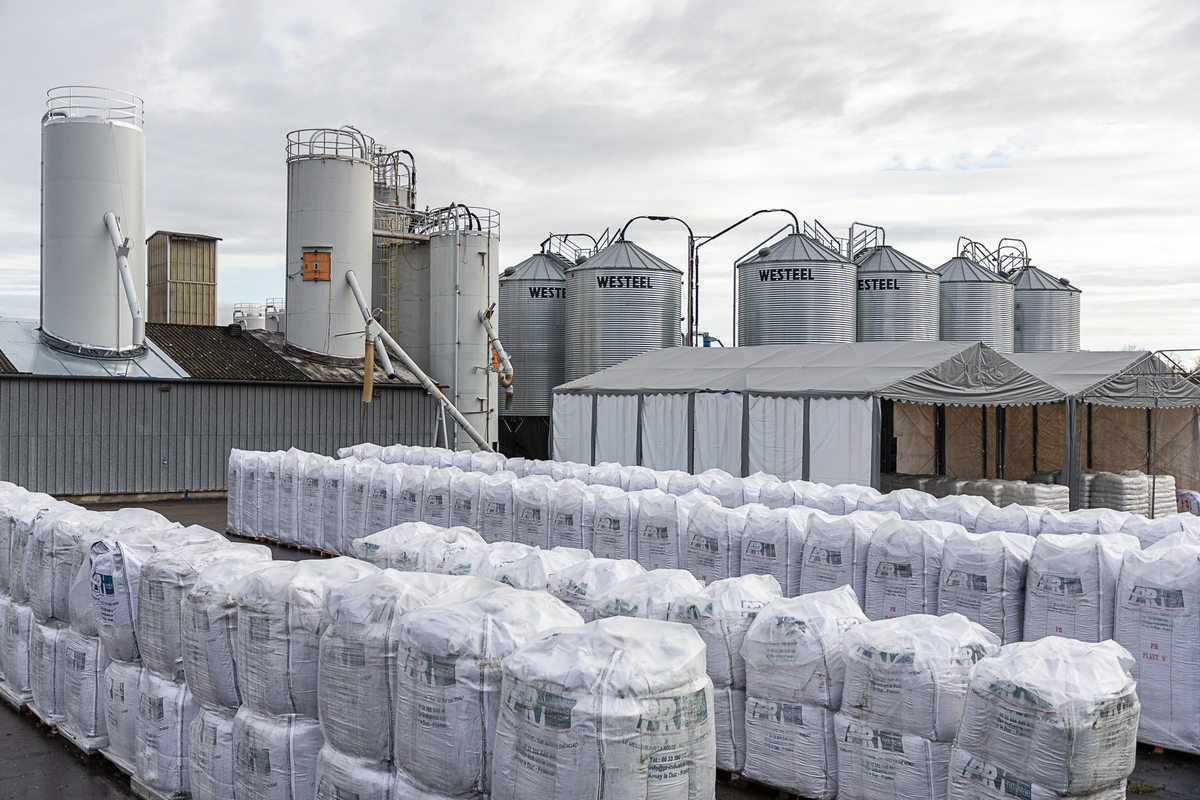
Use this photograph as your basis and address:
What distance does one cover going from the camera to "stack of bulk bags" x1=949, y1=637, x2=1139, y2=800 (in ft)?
15.7

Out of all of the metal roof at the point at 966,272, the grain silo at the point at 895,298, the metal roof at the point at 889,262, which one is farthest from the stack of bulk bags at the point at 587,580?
the metal roof at the point at 966,272

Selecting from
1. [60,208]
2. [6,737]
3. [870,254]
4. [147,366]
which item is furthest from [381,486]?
[870,254]

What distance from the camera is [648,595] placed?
22.8ft

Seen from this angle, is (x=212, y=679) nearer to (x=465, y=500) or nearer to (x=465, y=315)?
(x=465, y=500)

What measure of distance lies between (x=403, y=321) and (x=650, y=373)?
12736mm

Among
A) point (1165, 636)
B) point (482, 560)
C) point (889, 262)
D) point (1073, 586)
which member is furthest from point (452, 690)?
point (889, 262)

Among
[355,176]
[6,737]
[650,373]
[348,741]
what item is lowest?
[6,737]

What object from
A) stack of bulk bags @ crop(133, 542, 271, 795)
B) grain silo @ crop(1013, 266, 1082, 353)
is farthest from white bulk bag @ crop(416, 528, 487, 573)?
grain silo @ crop(1013, 266, 1082, 353)

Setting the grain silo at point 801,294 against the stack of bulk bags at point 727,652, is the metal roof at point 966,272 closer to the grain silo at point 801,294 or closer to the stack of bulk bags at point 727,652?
the grain silo at point 801,294

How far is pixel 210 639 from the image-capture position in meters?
5.94

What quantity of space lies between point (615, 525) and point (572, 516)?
920mm

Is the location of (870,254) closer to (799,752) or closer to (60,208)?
(60,208)

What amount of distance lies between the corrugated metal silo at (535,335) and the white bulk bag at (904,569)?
25.4 metres

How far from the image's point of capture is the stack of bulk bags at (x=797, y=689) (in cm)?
609
